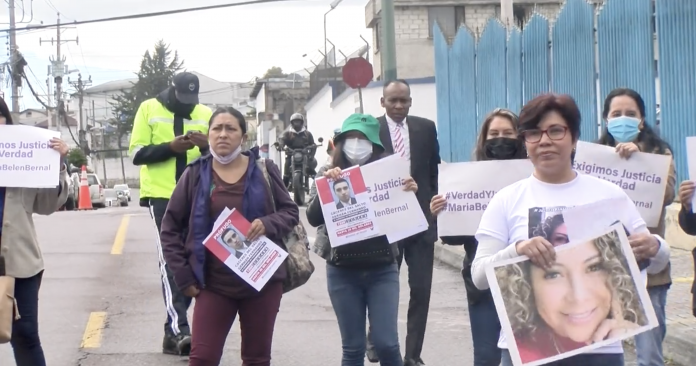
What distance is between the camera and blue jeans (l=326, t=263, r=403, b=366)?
19.4ft

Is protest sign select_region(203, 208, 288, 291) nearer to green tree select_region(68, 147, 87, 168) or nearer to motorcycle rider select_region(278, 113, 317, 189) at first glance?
motorcycle rider select_region(278, 113, 317, 189)

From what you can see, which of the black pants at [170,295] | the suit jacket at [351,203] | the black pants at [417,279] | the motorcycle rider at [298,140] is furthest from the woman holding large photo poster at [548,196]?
the motorcycle rider at [298,140]

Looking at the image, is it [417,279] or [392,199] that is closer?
[392,199]

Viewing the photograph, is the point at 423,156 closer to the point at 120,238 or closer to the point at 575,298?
the point at 575,298

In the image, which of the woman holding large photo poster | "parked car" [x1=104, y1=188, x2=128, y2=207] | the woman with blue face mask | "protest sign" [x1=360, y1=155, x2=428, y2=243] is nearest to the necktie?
"protest sign" [x1=360, y1=155, x2=428, y2=243]

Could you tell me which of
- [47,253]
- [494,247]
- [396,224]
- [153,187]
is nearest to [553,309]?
[494,247]

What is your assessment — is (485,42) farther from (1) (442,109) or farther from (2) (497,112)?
A: (2) (497,112)

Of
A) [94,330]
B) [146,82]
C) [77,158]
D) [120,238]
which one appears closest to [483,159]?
[94,330]

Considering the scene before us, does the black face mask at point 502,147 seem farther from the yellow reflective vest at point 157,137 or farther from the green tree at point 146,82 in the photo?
the green tree at point 146,82

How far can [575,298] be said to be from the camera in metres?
3.67

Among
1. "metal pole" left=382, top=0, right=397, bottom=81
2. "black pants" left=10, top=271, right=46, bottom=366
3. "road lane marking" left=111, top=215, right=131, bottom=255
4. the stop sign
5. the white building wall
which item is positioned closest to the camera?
"black pants" left=10, top=271, right=46, bottom=366

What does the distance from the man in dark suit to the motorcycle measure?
14.3 m

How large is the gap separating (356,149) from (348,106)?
26.4 m

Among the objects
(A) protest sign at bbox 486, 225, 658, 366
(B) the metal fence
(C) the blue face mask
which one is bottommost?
(A) protest sign at bbox 486, 225, 658, 366
